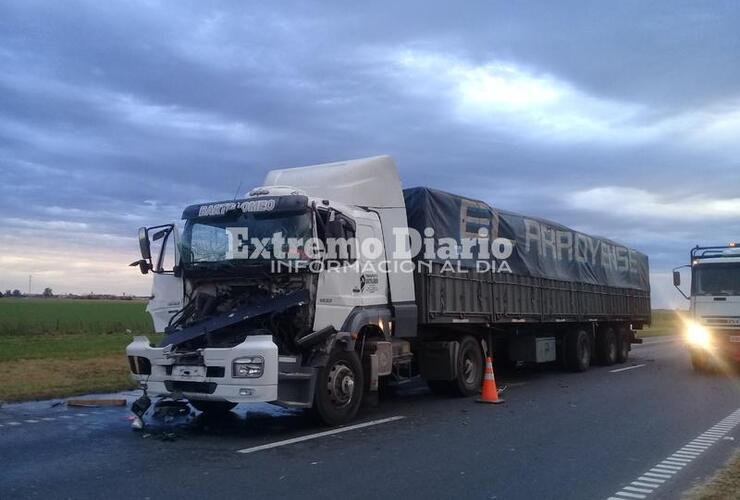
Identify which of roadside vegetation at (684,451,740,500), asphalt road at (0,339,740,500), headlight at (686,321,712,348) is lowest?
roadside vegetation at (684,451,740,500)

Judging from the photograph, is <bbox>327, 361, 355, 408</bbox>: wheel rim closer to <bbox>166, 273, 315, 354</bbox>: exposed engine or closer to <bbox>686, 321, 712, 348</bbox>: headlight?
<bbox>166, 273, 315, 354</bbox>: exposed engine

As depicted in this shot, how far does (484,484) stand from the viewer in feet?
21.2

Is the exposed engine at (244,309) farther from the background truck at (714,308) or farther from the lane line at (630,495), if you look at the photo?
the background truck at (714,308)

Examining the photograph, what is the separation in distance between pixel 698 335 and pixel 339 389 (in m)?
11.7

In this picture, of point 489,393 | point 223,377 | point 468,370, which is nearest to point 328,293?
point 223,377

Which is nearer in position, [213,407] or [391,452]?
[391,452]

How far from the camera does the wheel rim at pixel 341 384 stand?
9.09 m

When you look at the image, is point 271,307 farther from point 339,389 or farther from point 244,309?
point 339,389

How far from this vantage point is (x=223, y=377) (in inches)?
324

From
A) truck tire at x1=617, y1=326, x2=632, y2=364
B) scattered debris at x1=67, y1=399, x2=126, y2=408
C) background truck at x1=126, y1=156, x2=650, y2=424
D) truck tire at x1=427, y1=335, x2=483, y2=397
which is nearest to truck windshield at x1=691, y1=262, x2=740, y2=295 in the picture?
truck tire at x1=617, y1=326, x2=632, y2=364

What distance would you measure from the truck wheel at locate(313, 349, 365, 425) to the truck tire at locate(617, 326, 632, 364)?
13529 millimetres

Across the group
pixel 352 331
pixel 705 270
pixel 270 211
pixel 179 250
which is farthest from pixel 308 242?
pixel 705 270

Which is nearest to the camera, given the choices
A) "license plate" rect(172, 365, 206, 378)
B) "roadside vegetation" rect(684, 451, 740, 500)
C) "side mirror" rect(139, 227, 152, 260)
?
"roadside vegetation" rect(684, 451, 740, 500)

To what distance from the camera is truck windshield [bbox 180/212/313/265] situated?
359 inches
